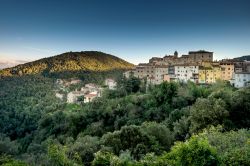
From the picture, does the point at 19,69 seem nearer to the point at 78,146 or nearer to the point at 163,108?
the point at 163,108

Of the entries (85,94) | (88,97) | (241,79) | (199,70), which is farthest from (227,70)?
(85,94)

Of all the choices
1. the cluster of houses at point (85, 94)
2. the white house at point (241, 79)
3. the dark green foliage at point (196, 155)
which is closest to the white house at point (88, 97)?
the cluster of houses at point (85, 94)

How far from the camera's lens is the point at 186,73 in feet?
258

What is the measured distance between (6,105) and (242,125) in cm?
8138

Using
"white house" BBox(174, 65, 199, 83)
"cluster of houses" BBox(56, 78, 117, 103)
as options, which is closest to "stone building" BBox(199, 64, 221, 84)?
"white house" BBox(174, 65, 199, 83)

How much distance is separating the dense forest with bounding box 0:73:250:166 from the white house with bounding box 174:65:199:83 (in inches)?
399

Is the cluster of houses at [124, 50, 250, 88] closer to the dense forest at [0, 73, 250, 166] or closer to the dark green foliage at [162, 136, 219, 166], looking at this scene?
the dense forest at [0, 73, 250, 166]

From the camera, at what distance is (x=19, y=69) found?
157750 mm

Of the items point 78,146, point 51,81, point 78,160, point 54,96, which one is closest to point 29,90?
point 54,96

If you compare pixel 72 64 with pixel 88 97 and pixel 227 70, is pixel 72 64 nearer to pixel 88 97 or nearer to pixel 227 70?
pixel 88 97

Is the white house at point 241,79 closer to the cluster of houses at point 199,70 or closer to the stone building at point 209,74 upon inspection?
the cluster of houses at point 199,70

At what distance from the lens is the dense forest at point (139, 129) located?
1641cm

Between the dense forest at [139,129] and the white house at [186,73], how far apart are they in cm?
1014

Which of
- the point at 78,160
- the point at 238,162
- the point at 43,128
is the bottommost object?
the point at 43,128
